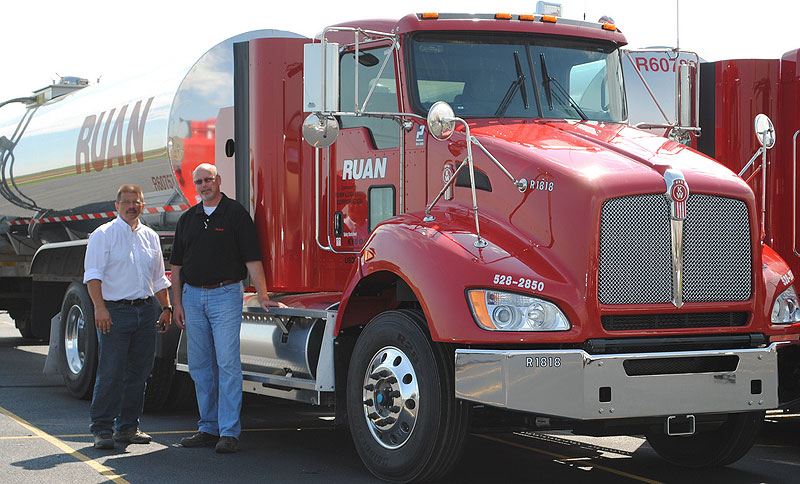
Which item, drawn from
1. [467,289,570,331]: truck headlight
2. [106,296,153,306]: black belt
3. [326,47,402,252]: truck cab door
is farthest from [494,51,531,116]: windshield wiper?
[106,296,153,306]: black belt

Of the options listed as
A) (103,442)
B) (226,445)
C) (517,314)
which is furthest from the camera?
(103,442)

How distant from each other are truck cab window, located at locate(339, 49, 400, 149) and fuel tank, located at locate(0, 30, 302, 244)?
1465 millimetres

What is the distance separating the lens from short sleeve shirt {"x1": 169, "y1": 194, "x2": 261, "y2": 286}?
27.1 ft

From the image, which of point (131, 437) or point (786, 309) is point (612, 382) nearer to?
point (786, 309)

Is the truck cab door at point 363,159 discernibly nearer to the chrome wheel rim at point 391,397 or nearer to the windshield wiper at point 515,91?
the windshield wiper at point 515,91

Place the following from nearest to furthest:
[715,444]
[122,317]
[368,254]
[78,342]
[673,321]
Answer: [673,321] < [368,254] < [715,444] < [122,317] < [78,342]

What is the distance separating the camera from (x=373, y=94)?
26.3ft

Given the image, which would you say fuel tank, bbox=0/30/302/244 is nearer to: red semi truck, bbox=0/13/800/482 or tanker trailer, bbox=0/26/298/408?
tanker trailer, bbox=0/26/298/408

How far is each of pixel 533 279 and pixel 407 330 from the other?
0.93 metres

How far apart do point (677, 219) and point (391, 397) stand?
2035 millimetres

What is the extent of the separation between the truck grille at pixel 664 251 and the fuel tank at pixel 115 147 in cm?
389

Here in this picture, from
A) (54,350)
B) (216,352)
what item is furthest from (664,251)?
(54,350)

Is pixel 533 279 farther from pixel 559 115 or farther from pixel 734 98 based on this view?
pixel 734 98

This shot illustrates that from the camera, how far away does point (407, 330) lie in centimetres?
688
